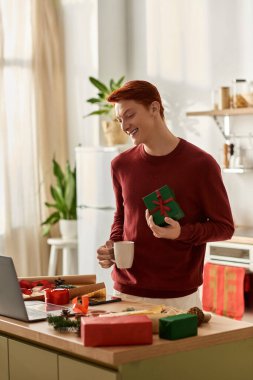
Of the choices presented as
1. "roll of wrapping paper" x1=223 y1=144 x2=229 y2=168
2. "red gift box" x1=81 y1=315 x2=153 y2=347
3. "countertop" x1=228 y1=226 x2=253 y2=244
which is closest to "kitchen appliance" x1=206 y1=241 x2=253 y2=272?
"countertop" x1=228 y1=226 x2=253 y2=244

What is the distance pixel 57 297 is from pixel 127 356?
0.80m

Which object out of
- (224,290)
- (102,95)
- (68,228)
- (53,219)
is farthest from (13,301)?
(53,219)

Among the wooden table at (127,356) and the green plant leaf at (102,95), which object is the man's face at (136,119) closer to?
the wooden table at (127,356)

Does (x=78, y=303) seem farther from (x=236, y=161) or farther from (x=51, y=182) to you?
(x=51, y=182)

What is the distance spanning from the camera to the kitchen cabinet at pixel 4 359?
282 cm

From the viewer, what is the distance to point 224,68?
6348 mm

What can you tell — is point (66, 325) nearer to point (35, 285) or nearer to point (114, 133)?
point (35, 285)

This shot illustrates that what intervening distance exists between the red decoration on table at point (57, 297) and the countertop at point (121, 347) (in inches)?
10.1

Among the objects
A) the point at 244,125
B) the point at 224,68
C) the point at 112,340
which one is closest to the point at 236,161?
the point at 244,125

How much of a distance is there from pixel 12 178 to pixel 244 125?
217 centimetres

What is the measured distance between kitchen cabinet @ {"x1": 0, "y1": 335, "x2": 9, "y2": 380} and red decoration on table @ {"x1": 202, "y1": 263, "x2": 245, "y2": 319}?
282 centimetres

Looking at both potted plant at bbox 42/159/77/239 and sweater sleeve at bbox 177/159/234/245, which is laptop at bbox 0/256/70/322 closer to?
sweater sleeve at bbox 177/159/234/245

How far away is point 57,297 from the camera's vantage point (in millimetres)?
3041

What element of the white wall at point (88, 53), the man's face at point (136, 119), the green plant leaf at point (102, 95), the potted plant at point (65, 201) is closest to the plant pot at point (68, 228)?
the potted plant at point (65, 201)
